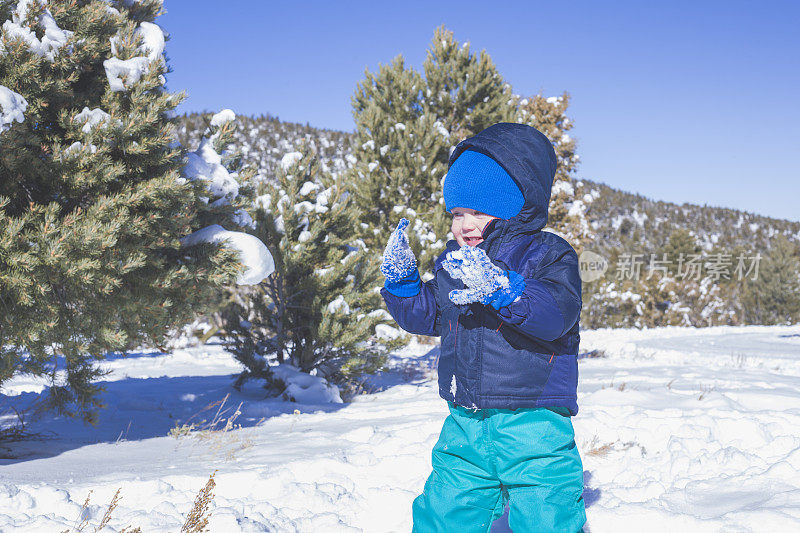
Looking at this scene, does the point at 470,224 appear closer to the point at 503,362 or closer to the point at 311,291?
the point at 503,362

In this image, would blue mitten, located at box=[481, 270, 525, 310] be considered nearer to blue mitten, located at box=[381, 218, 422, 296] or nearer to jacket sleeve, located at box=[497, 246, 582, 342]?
jacket sleeve, located at box=[497, 246, 582, 342]

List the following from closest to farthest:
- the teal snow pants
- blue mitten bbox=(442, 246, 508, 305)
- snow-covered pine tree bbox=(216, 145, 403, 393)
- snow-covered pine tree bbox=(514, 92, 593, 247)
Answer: blue mitten bbox=(442, 246, 508, 305) → the teal snow pants → snow-covered pine tree bbox=(216, 145, 403, 393) → snow-covered pine tree bbox=(514, 92, 593, 247)

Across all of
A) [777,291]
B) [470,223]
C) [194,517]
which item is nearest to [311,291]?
[194,517]

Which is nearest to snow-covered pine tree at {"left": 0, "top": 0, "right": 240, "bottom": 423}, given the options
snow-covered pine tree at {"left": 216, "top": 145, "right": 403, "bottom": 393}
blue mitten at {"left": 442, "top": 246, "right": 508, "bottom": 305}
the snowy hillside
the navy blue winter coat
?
snow-covered pine tree at {"left": 216, "top": 145, "right": 403, "bottom": 393}

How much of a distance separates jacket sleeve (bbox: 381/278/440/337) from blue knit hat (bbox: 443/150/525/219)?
38 centimetres

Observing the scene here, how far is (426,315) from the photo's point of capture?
1.95m

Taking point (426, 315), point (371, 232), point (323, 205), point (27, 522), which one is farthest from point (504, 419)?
point (371, 232)

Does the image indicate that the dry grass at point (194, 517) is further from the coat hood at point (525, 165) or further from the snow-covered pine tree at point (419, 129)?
the snow-covered pine tree at point (419, 129)

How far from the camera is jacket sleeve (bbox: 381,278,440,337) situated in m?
1.90

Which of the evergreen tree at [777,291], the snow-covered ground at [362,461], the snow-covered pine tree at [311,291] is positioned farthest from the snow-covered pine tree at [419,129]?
the evergreen tree at [777,291]

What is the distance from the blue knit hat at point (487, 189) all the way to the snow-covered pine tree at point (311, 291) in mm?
3658

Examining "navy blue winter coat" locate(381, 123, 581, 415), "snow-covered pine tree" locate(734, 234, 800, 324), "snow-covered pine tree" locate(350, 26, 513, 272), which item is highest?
"snow-covered pine tree" locate(350, 26, 513, 272)

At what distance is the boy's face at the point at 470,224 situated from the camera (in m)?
1.86

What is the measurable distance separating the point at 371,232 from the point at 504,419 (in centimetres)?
707
